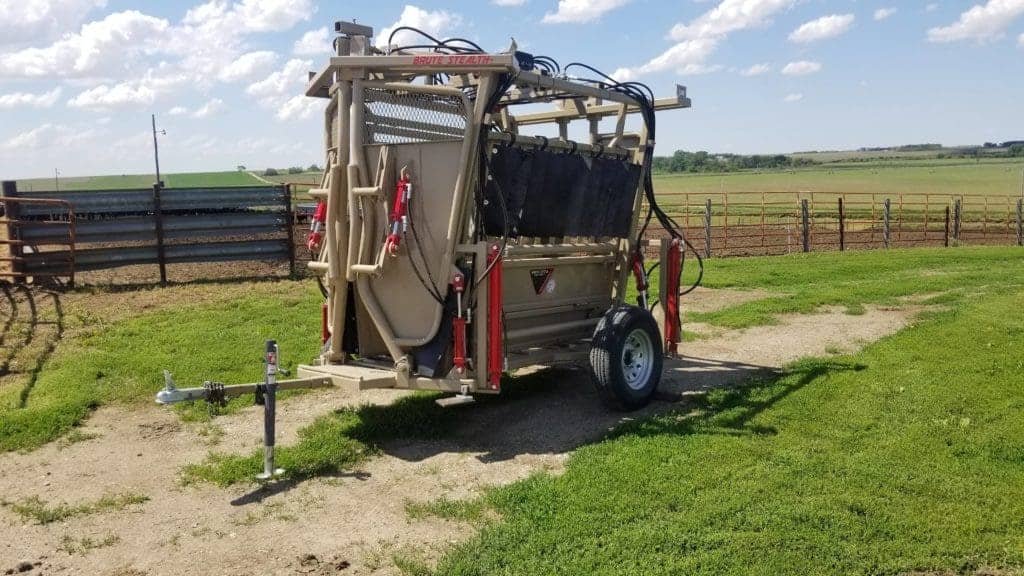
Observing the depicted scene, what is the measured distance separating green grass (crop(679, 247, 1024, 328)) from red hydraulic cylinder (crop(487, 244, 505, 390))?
5.58 meters

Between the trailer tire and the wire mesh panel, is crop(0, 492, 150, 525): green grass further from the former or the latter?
the trailer tire

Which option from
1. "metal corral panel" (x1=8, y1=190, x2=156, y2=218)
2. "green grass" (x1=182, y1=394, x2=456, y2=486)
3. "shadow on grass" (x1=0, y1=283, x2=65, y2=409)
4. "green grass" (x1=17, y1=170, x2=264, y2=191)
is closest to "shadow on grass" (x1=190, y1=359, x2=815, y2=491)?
"green grass" (x1=182, y1=394, x2=456, y2=486)

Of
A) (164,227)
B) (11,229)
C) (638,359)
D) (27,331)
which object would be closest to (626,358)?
(638,359)

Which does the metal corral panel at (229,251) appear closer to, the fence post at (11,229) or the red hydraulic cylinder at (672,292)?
the fence post at (11,229)

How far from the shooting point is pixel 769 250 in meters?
25.0

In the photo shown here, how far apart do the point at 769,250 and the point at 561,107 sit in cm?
1760

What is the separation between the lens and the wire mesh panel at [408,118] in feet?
21.6

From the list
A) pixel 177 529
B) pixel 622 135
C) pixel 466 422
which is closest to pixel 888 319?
pixel 622 135

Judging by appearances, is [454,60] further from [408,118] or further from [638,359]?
[638,359]

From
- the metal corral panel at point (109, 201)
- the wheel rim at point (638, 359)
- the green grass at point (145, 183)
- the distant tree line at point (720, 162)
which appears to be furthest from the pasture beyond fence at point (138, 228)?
the distant tree line at point (720, 162)

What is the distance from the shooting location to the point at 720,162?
133875 millimetres

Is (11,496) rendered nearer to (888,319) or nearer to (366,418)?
(366,418)

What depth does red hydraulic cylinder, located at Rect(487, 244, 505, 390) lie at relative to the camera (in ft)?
21.4

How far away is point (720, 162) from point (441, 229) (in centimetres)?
13290
